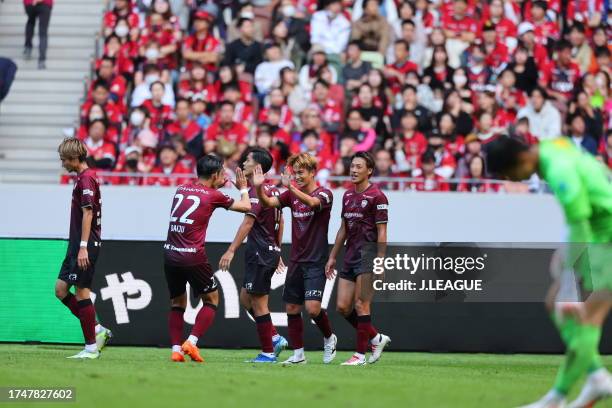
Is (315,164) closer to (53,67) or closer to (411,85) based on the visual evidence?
(411,85)

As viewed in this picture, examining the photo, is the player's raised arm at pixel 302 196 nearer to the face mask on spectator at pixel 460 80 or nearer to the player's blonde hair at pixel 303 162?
the player's blonde hair at pixel 303 162

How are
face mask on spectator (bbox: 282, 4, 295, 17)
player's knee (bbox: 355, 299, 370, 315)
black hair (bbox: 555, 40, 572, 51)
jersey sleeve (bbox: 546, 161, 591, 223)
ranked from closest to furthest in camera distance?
jersey sleeve (bbox: 546, 161, 591, 223)
player's knee (bbox: 355, 299, 370, 315)
black hair (bbox: 555, 40, 572, 51)
face mask on spectator (bbox: 282, 4, 295, 17)

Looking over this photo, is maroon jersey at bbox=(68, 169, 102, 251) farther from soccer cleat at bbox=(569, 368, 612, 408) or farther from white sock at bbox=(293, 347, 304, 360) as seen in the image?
soccer cleat at bbox=(569, 368, 612, 408)

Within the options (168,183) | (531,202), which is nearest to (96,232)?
(168,183)

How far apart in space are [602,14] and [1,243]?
12.6 m

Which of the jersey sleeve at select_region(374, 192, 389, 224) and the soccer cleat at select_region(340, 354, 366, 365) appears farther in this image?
the jersey sleeve at select_region(374, 192, 389, 224)

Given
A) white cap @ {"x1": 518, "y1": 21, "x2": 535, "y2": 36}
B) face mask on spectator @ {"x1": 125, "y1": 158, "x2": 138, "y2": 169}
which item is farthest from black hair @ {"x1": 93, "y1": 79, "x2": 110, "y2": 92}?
white cap @ {"x1": 518, "y1": 21, "x2": 535, "y2": 36}

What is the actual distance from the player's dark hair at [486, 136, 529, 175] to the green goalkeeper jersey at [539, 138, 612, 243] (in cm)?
18

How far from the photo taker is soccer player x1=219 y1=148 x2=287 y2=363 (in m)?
13.8

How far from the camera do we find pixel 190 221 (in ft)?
43.6

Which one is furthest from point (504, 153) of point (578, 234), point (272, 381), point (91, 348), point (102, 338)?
point (102, 338)

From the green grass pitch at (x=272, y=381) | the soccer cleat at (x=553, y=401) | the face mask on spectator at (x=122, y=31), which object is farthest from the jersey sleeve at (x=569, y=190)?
the face mask on spectator at (x=122, y=31)

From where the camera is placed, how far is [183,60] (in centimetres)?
2223

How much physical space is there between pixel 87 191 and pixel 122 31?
9772mm
